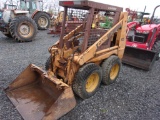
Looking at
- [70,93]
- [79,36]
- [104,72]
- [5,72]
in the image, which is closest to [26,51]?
[5,72]

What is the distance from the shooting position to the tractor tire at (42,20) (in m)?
10.2

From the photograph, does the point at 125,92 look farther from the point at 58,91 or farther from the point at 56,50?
the point at 56,50

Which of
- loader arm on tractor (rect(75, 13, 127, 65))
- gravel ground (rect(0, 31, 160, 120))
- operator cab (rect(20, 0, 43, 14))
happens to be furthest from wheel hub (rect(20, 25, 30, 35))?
loader arm on tractor (rect(75, 13, 127, 65))

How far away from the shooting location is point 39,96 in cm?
275

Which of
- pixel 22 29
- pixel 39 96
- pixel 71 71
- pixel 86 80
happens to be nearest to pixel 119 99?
pixel 86 80

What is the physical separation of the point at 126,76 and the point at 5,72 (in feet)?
10.1

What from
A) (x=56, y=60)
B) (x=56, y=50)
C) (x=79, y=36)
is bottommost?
(x=56, y=60)

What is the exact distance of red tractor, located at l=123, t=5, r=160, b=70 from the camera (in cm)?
434

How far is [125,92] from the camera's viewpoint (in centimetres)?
322

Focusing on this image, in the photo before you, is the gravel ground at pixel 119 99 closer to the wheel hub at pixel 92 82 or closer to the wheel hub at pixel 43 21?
the wheel hub at pixel 92 82

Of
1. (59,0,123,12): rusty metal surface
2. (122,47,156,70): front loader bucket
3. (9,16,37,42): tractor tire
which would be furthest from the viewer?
(9,16,37,42): tractor tire

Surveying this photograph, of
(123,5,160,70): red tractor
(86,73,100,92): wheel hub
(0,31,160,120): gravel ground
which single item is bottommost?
(0,31,160,120): gravel ground

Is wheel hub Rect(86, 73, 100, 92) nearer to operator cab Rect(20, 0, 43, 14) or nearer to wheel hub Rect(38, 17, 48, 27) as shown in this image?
wheel hub Rect(38, 17, 48, 27)

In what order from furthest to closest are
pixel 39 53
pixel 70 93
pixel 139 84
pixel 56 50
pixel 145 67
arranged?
1. pixel 39 53
2. pixel 145 67
3. pixel 139 84
4. pixel 56 50
5. pixel 70 93
